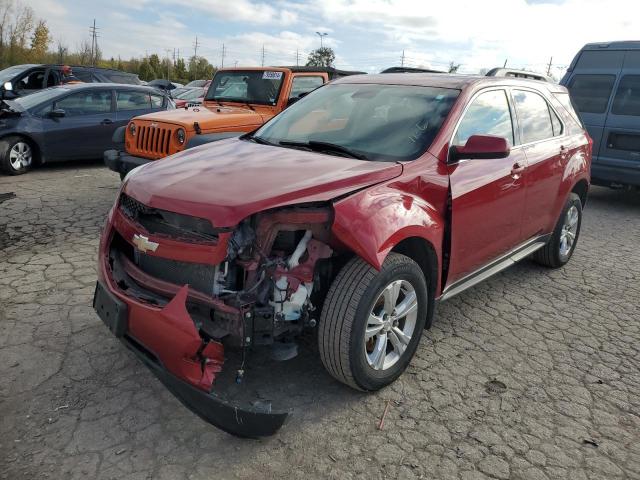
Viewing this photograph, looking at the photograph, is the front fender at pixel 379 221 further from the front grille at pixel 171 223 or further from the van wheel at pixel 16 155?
the van wheel at pixel 16 155

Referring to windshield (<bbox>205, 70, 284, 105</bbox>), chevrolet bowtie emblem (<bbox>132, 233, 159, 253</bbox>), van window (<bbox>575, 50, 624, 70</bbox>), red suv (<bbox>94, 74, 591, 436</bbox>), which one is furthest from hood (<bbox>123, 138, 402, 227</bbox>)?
van window (<bbox>575, 50, 624, 70</bbox>)

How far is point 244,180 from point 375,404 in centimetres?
146

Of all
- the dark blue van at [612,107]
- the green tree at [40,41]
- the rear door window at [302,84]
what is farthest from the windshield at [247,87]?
the green tree at [40,41]

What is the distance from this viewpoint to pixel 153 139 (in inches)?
255

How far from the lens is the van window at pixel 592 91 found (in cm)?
825

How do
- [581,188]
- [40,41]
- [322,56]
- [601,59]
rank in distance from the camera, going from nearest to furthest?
1. [581,188]
2. [601,59]
3. [40,41]
4. [322,56]

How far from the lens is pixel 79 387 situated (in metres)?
2.95

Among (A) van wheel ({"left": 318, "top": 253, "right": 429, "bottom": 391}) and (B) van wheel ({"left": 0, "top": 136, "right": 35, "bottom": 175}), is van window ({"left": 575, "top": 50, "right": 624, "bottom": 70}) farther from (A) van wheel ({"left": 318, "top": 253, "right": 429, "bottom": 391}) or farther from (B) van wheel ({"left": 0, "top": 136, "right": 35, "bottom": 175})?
(B) van wheel ({"left": 0, "top": 136, "right": 35, "bottom": 175})

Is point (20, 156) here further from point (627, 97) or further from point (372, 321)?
point (627, 97)

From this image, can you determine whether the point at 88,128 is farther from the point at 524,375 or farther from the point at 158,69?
the point at 158,69

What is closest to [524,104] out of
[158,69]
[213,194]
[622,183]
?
[213,194]

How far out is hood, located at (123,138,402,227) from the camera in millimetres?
2557

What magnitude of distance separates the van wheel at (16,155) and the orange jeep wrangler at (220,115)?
2421 mm

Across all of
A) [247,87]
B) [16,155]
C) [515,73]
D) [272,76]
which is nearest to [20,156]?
[16,155]
